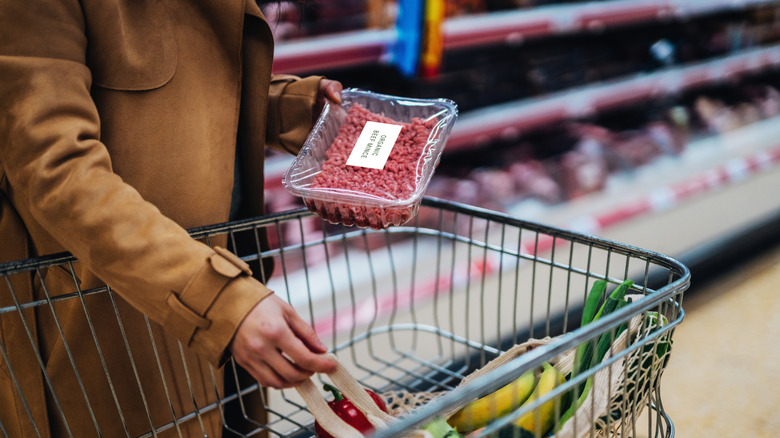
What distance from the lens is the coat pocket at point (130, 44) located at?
88 cm

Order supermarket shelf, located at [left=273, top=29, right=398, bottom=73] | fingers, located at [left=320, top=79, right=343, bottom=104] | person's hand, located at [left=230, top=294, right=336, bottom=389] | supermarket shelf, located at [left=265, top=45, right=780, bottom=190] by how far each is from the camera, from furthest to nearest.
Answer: supermarket shelf, located at [left=265, top=45, right=780, bottom=190] < supermarket shelf, located at [left=273, top=29, right=398, bottom=73] < fingers, located at [left=320, top=79, right=343, bottom=104] < person's hand, located at [left=230, top=294, right=336, bottom=389]

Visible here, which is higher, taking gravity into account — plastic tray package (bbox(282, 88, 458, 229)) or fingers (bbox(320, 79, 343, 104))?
fingers (bbox(320, 79, 343, 104))

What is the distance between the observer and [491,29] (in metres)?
2.67

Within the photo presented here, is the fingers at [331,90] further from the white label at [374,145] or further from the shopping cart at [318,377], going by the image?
the shopping cart at [318,377]

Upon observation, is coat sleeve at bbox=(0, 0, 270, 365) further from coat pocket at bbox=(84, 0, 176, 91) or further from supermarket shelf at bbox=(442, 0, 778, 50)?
supermarket shelf at bbox=(442, 0, 778, 50)

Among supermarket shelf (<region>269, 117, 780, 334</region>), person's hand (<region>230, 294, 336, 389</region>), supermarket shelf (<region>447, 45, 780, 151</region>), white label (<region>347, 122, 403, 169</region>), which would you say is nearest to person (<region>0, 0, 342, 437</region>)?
person's hand (<region>230, 294, 336, 389</region>)

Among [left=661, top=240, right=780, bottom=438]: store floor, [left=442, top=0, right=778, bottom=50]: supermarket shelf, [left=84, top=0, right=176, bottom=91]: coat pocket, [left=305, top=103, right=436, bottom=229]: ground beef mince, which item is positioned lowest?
[left=661, top=240, right=780, bottom=438]: store floor

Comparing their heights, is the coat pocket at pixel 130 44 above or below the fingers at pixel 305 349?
above

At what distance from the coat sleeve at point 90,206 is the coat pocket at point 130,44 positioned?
3.2 inches

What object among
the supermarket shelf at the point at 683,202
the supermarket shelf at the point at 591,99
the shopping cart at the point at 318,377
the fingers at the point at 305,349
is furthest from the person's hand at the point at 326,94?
the supermarket shelf at the point at 591,99

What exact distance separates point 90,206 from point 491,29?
88.4 inches

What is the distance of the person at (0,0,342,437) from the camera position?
2.39 feet

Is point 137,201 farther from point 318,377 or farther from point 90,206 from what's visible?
point 318,377

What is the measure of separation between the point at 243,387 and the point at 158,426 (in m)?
0.32
